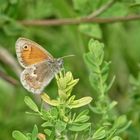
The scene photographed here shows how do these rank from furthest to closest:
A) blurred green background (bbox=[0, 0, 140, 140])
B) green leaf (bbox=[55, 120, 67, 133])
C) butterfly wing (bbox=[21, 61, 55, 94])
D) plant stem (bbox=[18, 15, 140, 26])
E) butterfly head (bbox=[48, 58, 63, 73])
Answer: blurred green background (bbox=[0, 0, 140, 140]) < plant stem (bbox=[18, 15, 140, 26]) < butterfly head (bbox=[48, 58, 63, 73]) < butterfly wing (bbox=[21, 61, 55, 94]) < green leaf (bbox=[55, 120, 67, 133])

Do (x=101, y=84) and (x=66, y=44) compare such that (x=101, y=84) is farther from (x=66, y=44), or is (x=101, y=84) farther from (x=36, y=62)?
(x=66, y=44)

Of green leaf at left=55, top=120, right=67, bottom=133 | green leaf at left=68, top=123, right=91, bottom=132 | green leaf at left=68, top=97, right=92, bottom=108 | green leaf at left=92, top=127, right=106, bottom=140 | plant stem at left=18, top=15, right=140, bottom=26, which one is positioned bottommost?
green leaf at left=92, top=127, right=106, bottom=140

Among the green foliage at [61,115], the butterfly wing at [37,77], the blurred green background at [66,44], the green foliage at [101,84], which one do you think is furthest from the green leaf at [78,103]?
the blurred green background at [66,44]

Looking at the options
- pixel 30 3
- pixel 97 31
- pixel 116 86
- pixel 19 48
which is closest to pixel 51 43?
pixel 30 3

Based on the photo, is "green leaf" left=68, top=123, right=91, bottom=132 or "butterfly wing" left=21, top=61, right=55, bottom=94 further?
"butterfly wing" left=21, top=61, right=55, bottom=94

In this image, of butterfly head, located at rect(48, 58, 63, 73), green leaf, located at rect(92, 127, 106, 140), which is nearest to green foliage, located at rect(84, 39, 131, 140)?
butterfly head, located at rect(48, 58, 63, 73)

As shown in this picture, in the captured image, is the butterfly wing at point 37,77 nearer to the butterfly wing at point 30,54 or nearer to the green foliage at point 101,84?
the butterfly wing at point 30,54

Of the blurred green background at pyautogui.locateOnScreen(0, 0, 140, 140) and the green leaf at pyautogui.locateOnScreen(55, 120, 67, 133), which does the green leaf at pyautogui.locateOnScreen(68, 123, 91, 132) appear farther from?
the blurred green background at pyautogui.locateOnScreen(0, 0, 140, 140)

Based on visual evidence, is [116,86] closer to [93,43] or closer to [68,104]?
[93,43]

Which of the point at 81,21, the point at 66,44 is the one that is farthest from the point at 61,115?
the point at 66,44
